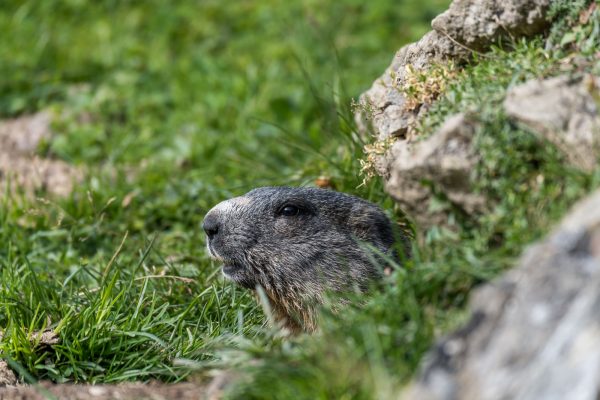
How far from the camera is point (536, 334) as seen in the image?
2.96m

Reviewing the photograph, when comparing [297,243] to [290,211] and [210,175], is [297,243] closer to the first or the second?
[290,211]

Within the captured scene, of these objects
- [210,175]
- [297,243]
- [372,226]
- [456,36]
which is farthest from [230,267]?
[210,175]

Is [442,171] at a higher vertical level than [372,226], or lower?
higher

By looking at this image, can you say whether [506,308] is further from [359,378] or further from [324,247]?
[324,247]

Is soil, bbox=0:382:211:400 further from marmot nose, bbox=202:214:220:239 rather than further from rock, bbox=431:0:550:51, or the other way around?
rock, bbox=431:0:550:51

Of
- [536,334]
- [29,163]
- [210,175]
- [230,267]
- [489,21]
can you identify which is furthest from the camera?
[29,163]

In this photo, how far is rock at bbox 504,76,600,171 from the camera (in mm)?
3602

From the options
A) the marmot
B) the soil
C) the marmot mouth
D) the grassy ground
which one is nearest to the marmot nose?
the marmot

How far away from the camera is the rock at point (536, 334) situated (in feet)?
9.34

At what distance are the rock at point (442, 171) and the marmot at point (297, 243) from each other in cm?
123

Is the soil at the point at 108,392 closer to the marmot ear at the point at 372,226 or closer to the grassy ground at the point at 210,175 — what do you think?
the grassy ground at the point at 210,175

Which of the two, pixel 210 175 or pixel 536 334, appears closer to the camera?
pixel 536 334

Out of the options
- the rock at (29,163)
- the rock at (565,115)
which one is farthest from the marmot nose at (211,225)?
the rock at (29,163)

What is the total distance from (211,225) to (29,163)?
3.48 meters
